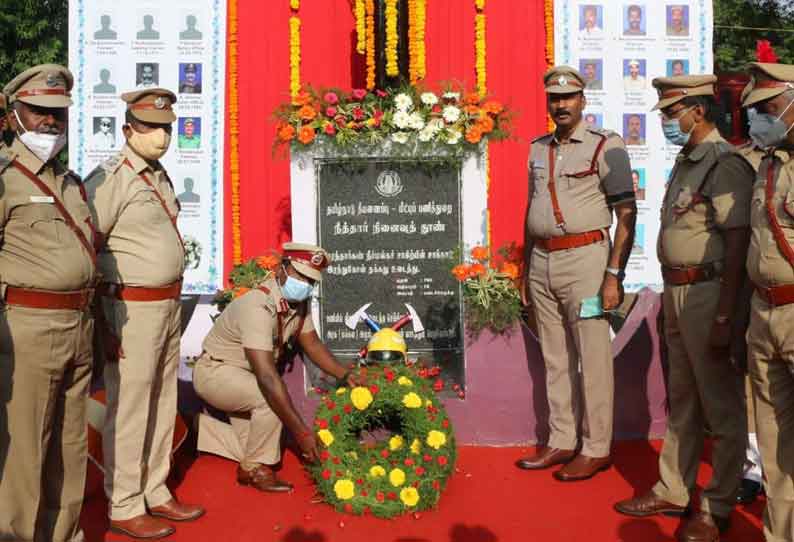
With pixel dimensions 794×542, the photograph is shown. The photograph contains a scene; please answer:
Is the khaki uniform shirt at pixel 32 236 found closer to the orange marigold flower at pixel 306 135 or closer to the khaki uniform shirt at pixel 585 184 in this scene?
the orange marigold flower at pixel 306 135

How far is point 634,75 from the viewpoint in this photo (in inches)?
295

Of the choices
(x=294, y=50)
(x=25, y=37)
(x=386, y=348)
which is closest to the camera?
(x=386, y=348)

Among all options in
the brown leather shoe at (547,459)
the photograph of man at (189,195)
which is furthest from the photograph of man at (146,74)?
the brown leather shoe at (547,459)

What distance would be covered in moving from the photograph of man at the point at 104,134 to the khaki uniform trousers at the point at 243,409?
3.66m

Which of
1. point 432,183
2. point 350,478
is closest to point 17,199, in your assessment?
point 350,478

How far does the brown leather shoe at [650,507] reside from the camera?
12.5 ft

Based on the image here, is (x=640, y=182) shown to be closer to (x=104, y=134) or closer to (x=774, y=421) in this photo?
(x=774, y=421)

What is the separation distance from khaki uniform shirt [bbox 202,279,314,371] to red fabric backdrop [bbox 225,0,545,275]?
3019 mm

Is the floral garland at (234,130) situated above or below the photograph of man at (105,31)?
below

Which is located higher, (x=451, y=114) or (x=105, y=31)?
(x=105, y=31)

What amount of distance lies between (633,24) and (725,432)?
5.01m

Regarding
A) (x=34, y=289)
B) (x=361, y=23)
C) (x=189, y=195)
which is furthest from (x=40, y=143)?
(x=189, y=195)

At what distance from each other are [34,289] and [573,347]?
9.34ft

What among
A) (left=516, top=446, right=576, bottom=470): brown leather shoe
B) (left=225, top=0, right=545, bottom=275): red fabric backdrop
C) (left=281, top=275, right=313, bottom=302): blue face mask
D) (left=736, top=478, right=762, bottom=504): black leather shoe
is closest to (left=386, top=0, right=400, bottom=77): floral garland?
(left=225, top=0, right=545, bottom=275): red fabric backdrop
